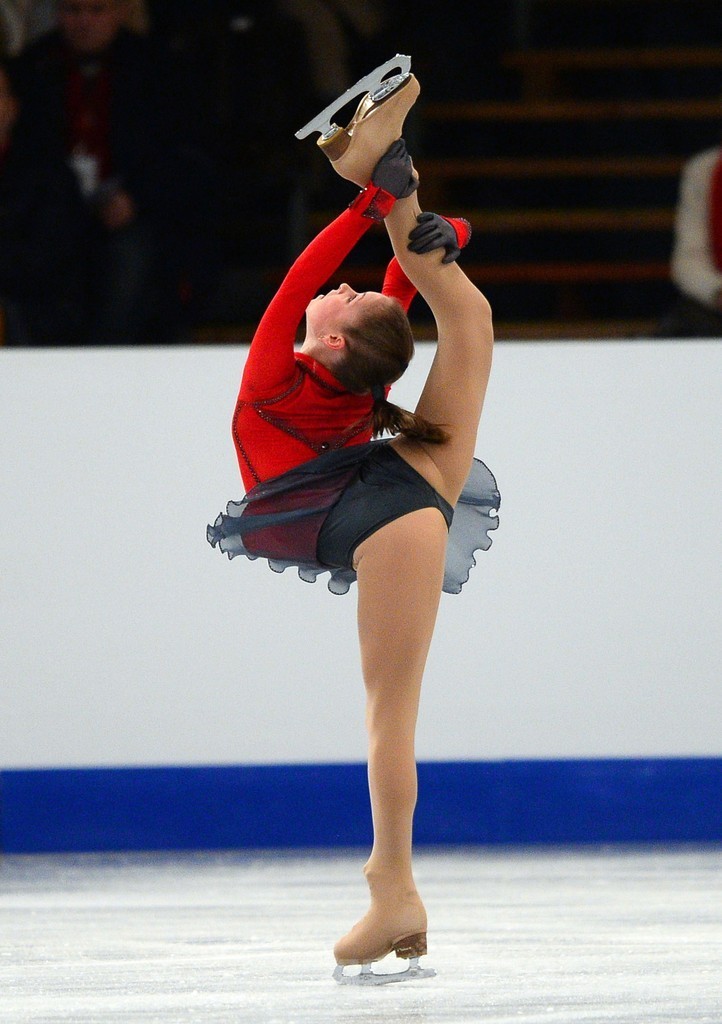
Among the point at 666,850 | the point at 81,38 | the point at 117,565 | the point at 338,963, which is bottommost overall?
the point at 338,963

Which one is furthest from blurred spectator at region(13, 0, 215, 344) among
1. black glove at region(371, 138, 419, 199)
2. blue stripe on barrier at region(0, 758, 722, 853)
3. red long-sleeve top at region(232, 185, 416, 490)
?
black glove at region(371, 138, 419, 199)

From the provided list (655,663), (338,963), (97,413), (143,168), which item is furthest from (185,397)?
(338,963)

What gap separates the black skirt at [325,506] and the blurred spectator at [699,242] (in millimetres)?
1918

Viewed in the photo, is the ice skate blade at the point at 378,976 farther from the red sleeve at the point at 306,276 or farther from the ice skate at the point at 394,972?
the red sleeve at the point at 306,276

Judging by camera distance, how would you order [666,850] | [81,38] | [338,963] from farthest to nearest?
1. [81,38]
2. [666,850]
3. [338,963]

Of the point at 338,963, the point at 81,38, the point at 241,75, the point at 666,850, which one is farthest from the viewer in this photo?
the point at 241,75

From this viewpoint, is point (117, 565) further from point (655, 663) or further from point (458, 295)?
point (458, 295)

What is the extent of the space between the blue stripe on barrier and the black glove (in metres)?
1.86

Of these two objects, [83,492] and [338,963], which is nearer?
[338,963]

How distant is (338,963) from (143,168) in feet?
7.99

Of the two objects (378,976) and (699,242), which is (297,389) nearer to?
(378,976)

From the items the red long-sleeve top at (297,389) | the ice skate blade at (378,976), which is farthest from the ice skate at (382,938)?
the red long-sleeve top at (297,389)

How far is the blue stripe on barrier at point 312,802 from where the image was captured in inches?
146

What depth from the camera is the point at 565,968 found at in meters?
2.30
